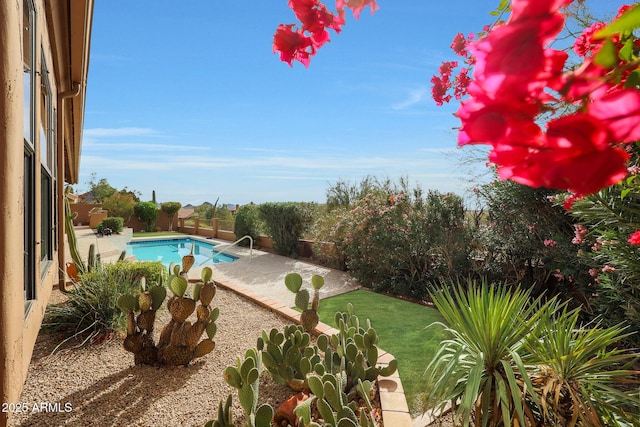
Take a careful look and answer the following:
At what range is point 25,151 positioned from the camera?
7.95 feet

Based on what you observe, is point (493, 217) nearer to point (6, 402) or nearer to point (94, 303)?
point (94, 303)

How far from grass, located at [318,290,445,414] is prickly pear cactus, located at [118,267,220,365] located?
193cm

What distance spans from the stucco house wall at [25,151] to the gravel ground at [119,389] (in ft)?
1.48

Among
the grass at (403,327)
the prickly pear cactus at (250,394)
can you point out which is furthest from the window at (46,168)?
the grass at (403,327)

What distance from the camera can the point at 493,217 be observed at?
6117 millimetres

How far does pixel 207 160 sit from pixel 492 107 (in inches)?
1462

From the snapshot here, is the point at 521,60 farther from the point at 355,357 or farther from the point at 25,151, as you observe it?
the point at 25,151

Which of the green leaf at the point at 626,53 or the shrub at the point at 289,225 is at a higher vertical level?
the green leaf at the point at 626,53

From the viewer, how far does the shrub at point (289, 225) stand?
11.2 meters

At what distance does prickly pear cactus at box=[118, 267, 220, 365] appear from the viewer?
3.11m

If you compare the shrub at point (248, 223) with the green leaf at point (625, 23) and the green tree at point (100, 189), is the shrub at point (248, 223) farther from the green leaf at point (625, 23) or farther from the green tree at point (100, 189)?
the green tree at point (100, 189)

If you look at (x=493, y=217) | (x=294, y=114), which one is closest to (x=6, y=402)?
(x=493, y=217)

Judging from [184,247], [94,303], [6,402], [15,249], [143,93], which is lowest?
[184,247]

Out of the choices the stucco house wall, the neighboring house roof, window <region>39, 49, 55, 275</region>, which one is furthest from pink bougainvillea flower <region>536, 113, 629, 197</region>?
the neighboring house roof
